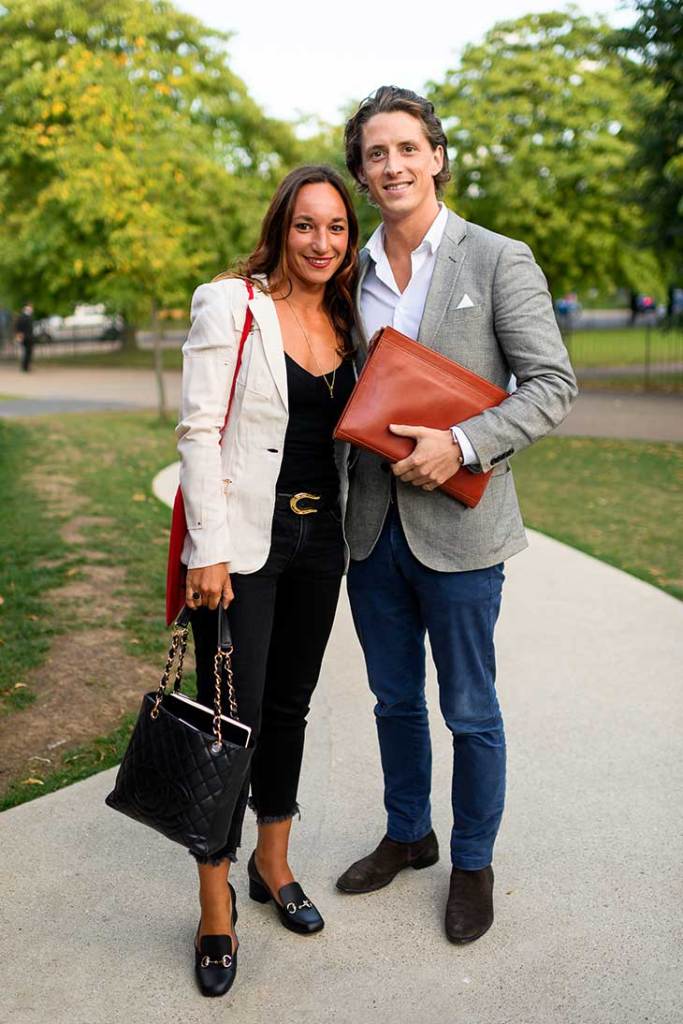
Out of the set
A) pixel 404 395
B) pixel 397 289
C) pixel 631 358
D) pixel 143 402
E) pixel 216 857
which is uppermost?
pixel 397 289

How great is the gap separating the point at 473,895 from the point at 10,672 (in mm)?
2753

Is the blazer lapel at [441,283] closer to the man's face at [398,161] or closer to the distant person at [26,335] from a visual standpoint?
the man's face at [398,161]

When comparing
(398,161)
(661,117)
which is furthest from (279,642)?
(661,117)

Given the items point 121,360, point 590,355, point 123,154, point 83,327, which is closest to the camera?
point 123,154

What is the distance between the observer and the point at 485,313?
2789mm

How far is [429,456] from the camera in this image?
2682 millimetres

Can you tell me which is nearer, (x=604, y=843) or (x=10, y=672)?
(x=604, y=843)

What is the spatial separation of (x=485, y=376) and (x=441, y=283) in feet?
0.90

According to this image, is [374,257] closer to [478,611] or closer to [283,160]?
[478,611]

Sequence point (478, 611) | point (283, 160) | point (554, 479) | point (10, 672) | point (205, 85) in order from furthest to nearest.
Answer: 1. point (283, 160)
2. point (205, 85)
3. point (554, 479)
4. point (10, 672)
5. point (478, 611)

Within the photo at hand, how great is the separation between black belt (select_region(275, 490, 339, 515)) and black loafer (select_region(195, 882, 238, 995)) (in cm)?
112

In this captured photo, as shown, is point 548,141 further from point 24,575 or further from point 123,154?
point 24,575

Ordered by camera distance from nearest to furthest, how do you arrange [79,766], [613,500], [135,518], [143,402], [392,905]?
[392,905]
[79,766]
[135,518]
[613,500]
[143,402]

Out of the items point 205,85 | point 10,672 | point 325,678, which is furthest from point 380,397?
point 205,85
